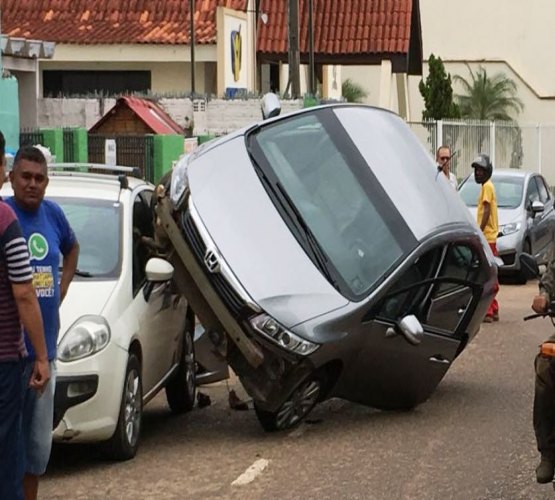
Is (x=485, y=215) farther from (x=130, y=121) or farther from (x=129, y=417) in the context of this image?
(x=130, y=121)

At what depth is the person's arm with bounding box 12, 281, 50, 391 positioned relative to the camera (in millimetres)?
6555

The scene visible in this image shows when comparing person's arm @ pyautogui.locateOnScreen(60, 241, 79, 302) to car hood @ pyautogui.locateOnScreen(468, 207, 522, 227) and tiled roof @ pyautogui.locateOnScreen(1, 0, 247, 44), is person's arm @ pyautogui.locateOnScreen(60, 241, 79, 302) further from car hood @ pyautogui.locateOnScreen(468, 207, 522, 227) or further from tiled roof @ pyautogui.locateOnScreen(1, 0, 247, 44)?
tiled roof @ pyautogui.locateOnScreen(1, 0, 247, 44)

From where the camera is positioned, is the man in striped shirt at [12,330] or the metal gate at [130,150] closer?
the man in striped shirt at [12,330]

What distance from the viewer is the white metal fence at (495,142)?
1378 inches

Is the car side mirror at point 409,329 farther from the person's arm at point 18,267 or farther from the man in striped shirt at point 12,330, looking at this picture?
the person's arm at point 18,267

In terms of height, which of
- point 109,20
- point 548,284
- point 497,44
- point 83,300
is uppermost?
point 109,20

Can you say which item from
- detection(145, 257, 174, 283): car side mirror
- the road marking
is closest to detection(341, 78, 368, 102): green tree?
detection(145, 257, 174, 283): car side mirror

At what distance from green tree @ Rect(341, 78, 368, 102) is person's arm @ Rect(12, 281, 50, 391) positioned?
4471 cm


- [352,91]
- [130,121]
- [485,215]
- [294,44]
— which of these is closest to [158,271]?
[485,215]

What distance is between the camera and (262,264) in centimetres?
1004

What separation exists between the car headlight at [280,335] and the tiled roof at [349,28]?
1073 inches

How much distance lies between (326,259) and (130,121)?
14478 mm

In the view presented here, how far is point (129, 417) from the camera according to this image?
9.47 meters

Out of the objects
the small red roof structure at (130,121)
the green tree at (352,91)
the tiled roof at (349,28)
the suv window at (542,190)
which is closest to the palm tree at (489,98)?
the green tree at (352,91)
